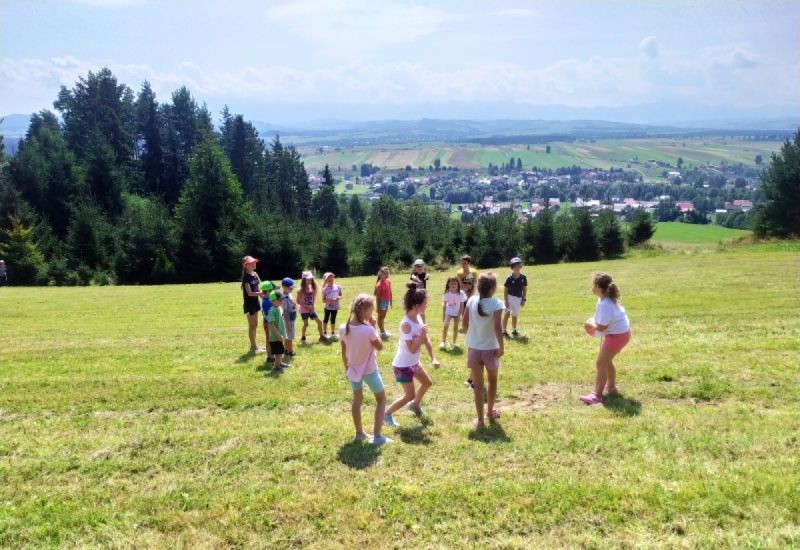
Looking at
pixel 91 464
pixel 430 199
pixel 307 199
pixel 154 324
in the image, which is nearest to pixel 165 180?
pixel 307 199

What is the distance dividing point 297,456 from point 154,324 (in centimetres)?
1240

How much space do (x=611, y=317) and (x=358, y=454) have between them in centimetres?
436

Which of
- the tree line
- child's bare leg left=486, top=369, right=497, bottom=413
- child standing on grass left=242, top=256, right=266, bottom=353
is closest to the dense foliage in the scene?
the tree line

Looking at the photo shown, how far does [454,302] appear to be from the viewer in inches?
457

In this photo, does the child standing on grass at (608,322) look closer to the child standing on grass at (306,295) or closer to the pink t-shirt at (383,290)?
the pink t-shirt at (383,290)

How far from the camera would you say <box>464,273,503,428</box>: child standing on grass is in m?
7.08

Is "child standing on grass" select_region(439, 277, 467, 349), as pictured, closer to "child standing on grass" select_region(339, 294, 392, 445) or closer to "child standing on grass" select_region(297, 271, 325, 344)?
"child standing on grass" select_region(297, 271, 325, 344)

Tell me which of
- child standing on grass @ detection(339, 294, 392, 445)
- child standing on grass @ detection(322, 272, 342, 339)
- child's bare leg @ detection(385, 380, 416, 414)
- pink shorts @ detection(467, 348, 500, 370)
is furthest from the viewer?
child standing on grass @ detection(322, 272, 342, 339)

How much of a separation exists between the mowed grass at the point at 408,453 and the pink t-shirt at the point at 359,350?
100 centimetres

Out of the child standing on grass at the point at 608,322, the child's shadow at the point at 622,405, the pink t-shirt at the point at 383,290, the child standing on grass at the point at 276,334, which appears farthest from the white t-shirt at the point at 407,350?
the pink t-shirt at the point at 383,290

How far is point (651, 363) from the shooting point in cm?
1021

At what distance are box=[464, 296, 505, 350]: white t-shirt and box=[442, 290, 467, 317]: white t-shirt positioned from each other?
14.1ft

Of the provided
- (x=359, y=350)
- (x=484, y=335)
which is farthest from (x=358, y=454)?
(x=484, y=335)

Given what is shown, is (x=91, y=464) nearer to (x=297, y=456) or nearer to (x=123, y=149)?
(x=297, y=456)
